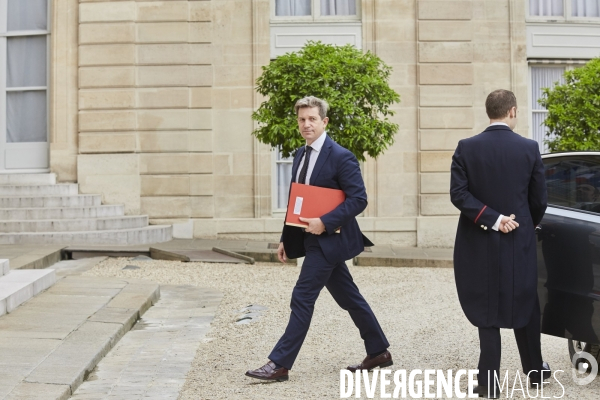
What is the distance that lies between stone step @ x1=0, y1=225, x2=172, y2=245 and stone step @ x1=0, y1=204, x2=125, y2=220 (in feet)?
2.18

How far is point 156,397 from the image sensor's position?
5.45 m

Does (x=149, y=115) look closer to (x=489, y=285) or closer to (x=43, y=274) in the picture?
(x=43, y=274)

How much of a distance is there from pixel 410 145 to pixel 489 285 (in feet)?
34.5

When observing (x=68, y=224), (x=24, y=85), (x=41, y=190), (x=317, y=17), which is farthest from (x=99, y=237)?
(x=317, y=17)

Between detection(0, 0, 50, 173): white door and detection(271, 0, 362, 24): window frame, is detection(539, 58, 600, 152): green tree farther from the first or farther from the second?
detection(0, 0, 50, 173): white door

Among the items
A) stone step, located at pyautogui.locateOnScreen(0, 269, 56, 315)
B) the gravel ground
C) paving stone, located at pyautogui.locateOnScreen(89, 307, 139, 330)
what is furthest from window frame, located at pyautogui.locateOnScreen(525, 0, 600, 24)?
paving stone, located at pyautogui.locateOnScreen(89, 307, 139, 330)

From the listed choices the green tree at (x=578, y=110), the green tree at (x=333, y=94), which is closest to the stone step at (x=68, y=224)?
the green tree at (x=333, y=94)

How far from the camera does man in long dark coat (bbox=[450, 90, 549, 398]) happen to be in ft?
17.3

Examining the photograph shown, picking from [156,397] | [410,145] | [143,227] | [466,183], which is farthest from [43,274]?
[410,145]

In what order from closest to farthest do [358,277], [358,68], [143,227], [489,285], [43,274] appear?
[489,285], [43,274], [358,277], [358,68], [143,227]

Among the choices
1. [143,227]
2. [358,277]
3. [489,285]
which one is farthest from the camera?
[143,227]

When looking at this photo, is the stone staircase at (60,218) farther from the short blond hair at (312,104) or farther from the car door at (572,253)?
the car door at (572,253)

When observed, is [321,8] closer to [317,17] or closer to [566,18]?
[317,17]

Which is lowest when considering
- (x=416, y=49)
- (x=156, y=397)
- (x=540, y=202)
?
(x=156, y=397)
